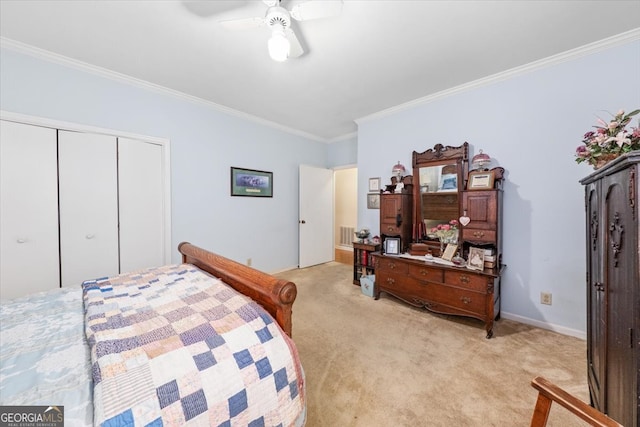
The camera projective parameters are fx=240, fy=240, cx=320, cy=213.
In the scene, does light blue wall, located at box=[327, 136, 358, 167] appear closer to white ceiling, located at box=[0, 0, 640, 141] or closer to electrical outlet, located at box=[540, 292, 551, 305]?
white ceiling, located at box=[0, 0, 640, 141]

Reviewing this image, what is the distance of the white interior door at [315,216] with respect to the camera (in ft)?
14.5

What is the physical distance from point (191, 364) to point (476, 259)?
245 cm

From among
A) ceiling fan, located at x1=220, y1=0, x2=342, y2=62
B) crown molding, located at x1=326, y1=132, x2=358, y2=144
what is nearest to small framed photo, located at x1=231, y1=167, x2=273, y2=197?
crown molding, located at x1=326, y1=132, x2=358, y2=144

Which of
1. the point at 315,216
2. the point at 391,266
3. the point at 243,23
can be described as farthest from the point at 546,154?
the point at 315,216

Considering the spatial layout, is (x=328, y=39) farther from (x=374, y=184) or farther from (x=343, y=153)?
(x=343, y=153)

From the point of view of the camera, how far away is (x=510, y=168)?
8.15ft

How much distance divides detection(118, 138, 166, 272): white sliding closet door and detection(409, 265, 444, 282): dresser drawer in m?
2.95

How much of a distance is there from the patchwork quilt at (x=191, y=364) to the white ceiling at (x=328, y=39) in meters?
1.98

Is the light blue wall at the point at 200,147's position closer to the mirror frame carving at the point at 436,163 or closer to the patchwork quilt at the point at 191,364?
the patchwork quilt at the point at 191,364

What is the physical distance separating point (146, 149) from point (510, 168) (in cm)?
401

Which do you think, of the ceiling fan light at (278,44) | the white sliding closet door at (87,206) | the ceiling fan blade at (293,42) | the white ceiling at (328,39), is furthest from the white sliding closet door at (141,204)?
the ceiling fan light at (278,44)

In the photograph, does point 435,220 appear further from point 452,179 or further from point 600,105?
point 600,105

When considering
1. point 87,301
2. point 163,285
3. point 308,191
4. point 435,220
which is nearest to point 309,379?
point 163,285

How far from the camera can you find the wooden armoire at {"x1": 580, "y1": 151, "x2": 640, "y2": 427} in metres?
0.78
